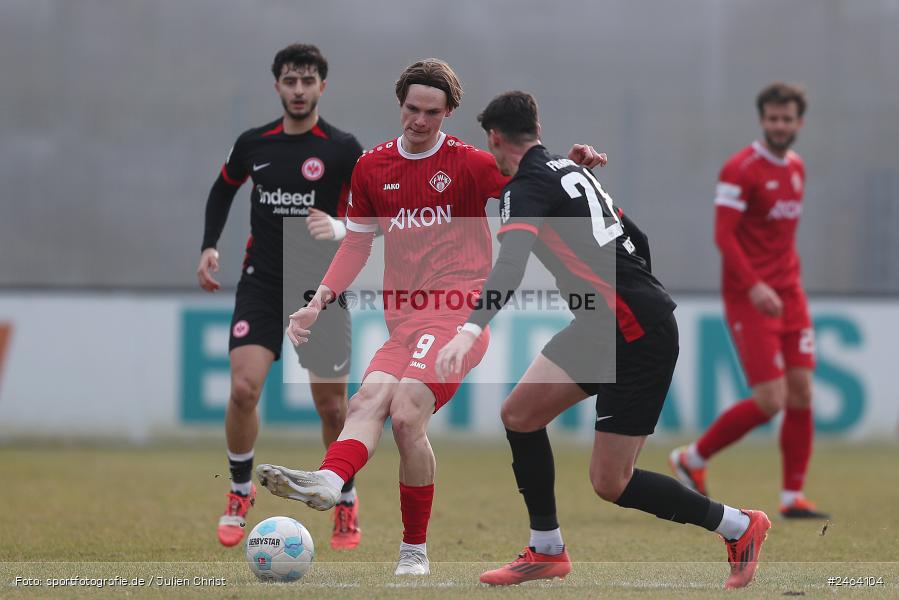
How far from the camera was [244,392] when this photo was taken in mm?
6391

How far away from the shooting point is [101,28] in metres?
14.0

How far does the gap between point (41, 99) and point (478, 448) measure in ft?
20.9

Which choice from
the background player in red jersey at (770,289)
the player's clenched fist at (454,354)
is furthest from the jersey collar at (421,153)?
the background player in red jersey at (770,289)

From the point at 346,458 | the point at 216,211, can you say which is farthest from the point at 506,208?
the point at 216,211

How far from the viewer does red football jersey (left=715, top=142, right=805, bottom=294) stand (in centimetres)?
788

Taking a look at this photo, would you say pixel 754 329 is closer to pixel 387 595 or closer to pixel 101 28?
pixel 387 595

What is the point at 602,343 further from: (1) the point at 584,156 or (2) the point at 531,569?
(2) the point at 531,569

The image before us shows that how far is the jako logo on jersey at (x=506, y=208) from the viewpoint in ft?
15.6

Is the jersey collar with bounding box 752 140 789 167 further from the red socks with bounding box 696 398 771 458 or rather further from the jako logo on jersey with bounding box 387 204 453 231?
the jako logo on jersey with bounding box 387 204 453 231

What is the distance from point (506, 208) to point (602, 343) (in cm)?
72

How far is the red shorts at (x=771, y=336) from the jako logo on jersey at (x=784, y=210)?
1.57 ft

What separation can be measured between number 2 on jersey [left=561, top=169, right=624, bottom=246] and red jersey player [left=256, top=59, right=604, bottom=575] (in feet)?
1.38

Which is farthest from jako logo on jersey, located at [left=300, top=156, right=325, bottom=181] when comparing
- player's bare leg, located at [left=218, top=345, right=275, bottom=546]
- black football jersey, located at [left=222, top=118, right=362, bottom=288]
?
player's bare leg, located at [left=218, top=345, right=275, bottom=546]

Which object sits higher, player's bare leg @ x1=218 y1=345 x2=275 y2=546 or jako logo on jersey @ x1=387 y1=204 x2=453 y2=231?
jako logo on jersey @ x1=387 y1=204 x2=453 y2=231
